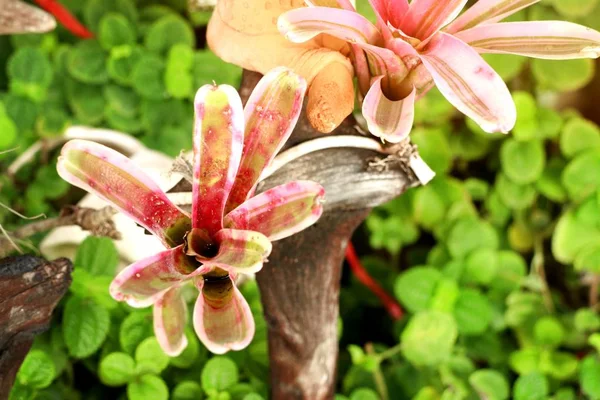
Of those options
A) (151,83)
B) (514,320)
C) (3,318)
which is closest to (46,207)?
(151,83)

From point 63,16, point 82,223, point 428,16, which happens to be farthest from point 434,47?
point 63,16

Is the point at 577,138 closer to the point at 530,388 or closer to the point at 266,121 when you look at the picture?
the point at 530,388

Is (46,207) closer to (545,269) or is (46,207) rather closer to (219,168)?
(219,168)

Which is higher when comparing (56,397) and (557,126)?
(557,126)

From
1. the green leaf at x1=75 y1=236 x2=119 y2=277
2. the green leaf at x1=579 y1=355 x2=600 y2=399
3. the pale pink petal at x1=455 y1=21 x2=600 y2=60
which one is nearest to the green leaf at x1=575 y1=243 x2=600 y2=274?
the green leaf at x1=579 y1=355 x2=600 y2=399

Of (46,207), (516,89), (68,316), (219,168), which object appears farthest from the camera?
(516,89)

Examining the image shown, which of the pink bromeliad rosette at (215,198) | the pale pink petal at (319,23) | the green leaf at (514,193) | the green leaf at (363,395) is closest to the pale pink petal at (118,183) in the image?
the pink bromeliad rosette at (215,198)
